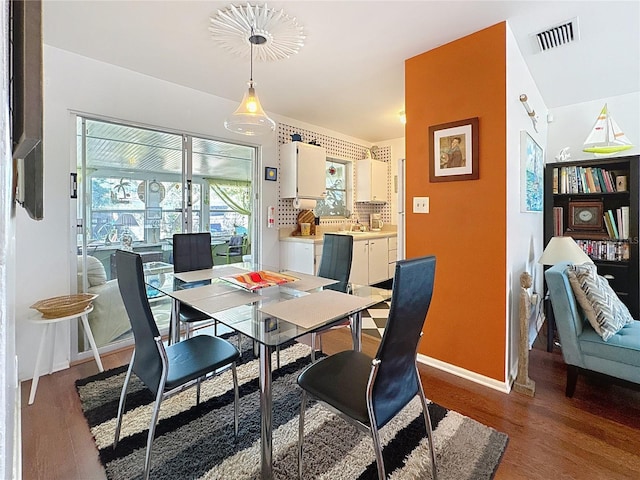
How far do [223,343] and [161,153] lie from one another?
2.25 metres

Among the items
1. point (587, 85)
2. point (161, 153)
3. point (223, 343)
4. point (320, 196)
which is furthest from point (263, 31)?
point (587, 85)

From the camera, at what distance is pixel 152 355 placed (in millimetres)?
1430

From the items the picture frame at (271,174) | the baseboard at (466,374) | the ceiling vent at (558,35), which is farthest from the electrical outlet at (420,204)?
the picture frame at (271,174)

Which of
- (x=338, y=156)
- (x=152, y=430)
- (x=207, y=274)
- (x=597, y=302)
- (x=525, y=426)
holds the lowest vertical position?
(x=525, y=426)

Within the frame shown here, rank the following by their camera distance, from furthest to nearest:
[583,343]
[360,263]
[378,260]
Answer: [378,260] → [360,263] → [583,343]

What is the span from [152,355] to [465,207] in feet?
7.10

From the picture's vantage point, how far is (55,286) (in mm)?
2453

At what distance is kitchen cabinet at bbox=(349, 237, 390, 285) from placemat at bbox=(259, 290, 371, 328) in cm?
234

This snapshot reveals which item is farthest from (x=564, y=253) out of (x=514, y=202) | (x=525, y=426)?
(x=525, y=426)

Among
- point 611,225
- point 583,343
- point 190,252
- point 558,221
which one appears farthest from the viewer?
point 558,221

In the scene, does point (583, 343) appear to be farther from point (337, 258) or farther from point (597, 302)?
point (337, 258)

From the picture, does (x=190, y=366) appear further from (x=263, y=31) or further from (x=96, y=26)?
(x=96, y=26)

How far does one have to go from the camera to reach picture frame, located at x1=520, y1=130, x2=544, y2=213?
2346 mm

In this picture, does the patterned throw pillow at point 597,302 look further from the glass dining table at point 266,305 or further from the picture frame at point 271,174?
the picture frame at point 271,174
